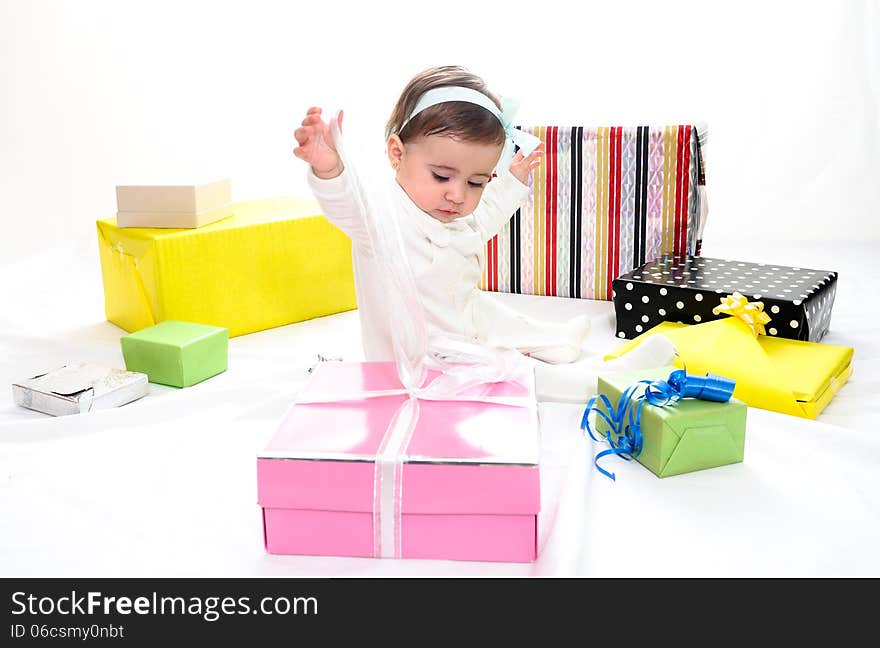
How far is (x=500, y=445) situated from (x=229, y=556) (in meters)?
0.36

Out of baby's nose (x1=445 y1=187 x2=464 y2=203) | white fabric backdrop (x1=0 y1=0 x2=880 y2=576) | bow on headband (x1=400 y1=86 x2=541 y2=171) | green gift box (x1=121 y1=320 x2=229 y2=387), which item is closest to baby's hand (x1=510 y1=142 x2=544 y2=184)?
bow on headband (x1=400 y1=86 x2=541 y2=171)

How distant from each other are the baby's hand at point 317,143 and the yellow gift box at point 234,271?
2.46 ft

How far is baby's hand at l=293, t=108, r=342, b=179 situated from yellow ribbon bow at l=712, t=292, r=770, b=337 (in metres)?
0.84

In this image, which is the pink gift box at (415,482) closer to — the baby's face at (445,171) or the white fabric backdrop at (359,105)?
the baby's face at (445,171)

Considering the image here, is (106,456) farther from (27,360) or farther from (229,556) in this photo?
(27,360)

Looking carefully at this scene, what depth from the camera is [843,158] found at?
273cm

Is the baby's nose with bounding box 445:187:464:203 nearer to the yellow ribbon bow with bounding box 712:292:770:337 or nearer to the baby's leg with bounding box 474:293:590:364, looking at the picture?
the baby's leg with bounding box 474:293:590:364

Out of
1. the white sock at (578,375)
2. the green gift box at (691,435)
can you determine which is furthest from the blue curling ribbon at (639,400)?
the white sock at (578,375)

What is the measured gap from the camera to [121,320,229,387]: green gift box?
5.57 feet

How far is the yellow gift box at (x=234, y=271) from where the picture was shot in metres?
1.92

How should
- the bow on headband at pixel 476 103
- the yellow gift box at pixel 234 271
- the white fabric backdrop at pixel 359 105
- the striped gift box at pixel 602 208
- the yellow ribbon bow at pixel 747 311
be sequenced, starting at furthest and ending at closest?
the white fabric backdrop at pixel 359 105 < the striped gift box at pixel 602 208 < the yellow gift box at pixel 234 271 < the yellow ribbon bow at pixel 747 311 < the bow on headband at pixel 476 103

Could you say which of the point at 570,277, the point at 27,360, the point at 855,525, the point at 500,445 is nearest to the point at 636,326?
the point at 570,277

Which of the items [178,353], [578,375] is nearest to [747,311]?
[578,375]

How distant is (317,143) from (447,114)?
23 cm
